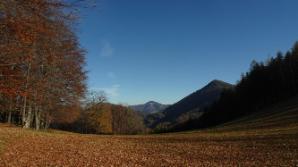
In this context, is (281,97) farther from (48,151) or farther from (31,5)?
(31,5)

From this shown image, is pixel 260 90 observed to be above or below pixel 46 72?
above

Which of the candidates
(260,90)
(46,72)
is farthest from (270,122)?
(260,90)

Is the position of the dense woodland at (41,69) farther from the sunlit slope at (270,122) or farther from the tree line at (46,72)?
the sunlit slope at (270,122)

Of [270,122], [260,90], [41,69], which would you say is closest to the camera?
[41,69]

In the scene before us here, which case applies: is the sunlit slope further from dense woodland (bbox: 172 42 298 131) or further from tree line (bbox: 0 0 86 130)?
dense woodland (bbox: 172 42 298 131)

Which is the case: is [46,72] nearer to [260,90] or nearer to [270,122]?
[270,122]

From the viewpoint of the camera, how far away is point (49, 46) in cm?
3197

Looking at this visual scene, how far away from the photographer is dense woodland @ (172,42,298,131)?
303 feet

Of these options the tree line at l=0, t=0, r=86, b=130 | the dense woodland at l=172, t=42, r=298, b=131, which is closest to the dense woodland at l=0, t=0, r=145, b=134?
the tree line at l=0, t=0, r=86, b=130

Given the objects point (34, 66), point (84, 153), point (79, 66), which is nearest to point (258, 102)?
point (79, 66)

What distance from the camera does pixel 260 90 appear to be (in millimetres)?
95750

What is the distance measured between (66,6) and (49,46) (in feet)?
77.0

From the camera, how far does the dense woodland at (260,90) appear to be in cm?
9231

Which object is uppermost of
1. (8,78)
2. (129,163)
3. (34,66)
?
(34,66)
